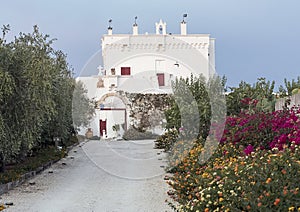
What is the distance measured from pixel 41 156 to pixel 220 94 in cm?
662

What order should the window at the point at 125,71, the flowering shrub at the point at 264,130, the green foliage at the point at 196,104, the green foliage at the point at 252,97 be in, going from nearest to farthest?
1. the flowering shrub at the point at 264,130
2. the green foliage at the point at 196,104
3. the green foliage at the point at 252,97
4. the window at the point at 125,71

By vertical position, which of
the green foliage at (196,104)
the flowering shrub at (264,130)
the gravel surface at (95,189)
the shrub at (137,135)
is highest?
the green foliage at (196,104)

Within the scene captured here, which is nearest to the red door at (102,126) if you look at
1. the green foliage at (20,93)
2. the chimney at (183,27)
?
the chimney at (183,27)

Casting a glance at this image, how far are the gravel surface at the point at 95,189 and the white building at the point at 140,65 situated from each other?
16.0 metres

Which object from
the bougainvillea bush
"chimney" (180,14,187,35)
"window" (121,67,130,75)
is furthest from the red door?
the bougainvillea bush

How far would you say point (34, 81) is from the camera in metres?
10.6

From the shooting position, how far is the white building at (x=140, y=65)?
31828 mm

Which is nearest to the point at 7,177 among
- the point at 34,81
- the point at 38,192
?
the point at 38,192

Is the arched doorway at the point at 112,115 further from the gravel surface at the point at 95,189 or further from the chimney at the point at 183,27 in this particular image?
the gravel surface at the point at 95,189

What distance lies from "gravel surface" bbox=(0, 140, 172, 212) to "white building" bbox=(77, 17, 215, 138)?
16000 millimetres

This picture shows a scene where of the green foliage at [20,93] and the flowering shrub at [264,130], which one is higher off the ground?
the green foliage at [20,93]

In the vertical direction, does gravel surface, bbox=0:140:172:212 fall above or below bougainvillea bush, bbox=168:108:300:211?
below

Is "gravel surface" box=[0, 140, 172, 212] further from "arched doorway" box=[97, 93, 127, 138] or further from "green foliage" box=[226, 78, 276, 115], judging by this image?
"arched doorway" box=[97, 93, 127, 138]

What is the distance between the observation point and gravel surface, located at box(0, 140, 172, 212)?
8.29m
